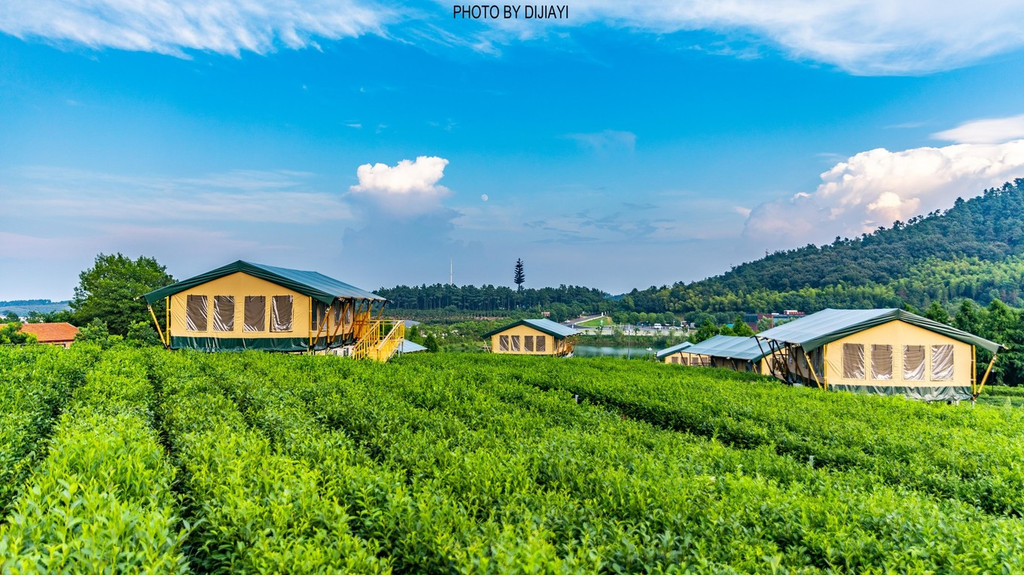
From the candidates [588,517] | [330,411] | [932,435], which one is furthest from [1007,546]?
[330,411]

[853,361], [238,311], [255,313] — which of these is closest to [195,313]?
[238,311]

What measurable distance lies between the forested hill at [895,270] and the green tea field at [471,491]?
92.6m

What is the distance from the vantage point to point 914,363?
17.5 m

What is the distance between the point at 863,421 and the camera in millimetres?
9820

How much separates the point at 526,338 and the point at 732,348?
1453 cm

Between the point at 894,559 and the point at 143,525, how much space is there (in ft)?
18.7

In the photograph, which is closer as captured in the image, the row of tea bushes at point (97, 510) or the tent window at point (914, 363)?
the row of tea bushes at point (97, 510)

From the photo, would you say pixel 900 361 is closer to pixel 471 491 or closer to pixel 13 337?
pixel 471 491

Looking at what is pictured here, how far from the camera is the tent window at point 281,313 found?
19.7 metres

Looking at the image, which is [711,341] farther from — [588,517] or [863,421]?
[588,517]

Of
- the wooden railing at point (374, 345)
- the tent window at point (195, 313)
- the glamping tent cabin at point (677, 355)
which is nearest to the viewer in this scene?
the tent window at point (195, 313)

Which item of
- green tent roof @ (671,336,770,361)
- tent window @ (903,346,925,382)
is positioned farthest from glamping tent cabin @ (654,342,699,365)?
tent window @ (903,346,925,382)

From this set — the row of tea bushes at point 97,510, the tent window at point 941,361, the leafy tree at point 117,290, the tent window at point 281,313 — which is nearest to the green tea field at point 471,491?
the row of tea bushes at point 97,510

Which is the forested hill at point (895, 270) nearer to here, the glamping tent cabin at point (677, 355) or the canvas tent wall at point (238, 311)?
the glamping tent cabin at point (677, 355)
